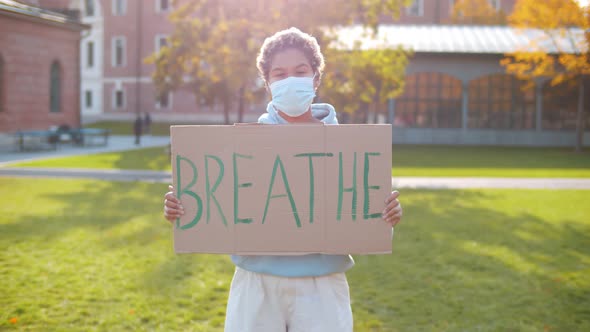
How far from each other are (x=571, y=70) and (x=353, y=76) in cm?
1418

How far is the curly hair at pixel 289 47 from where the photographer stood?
238 centimetres

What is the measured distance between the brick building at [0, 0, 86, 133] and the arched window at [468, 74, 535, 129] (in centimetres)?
2206

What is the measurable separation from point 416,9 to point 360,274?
4817 cm

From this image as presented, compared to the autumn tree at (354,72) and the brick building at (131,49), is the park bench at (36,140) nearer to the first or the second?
the autumn tree at (354,72)

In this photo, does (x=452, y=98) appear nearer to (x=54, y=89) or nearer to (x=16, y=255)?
(x=54, y=89)

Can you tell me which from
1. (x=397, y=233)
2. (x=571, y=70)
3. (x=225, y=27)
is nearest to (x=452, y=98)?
(x=571, y=70)

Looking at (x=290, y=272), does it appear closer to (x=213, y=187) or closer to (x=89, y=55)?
(x=213, y=187)

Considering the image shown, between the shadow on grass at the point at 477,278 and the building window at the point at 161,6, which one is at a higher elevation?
the building window at the point at 161,6

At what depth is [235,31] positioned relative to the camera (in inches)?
746

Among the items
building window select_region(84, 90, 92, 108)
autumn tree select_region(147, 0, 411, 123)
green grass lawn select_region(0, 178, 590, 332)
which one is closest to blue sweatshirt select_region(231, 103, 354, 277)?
green grass lawn select_region(0, 178, 590, 332)

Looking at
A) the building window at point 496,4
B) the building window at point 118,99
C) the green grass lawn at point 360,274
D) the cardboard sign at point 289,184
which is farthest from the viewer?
the building window at point 118,99

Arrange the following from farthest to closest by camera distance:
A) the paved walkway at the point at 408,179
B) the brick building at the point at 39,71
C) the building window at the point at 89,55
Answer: the building window at the point at 89,55
the brick building at the point at 39,71
the paved walkway at the point at 408,179

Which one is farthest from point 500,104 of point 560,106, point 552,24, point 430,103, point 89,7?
point 89,7

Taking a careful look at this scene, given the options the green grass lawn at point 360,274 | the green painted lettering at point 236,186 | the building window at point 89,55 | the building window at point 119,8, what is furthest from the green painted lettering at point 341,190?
the building window at point 89,55
